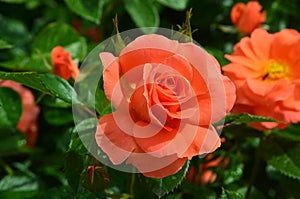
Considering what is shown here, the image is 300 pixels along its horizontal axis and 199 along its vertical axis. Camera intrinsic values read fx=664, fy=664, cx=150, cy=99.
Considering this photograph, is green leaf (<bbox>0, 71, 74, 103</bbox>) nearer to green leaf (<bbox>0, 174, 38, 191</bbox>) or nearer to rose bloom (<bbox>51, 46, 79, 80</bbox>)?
rose bloom (<bbox>51, 46, 79, 80</bbox>)

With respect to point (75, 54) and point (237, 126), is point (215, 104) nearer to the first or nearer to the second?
point (237, 126)

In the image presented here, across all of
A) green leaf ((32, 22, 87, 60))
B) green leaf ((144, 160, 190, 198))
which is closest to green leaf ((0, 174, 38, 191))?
green leaf ((32, 22, 87, 60))

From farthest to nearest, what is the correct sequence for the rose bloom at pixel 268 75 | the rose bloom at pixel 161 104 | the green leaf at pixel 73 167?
1. the rose bloom at pixel 268 75
2. the green leaf at pixel 73 167
3. the rose bloom at pixel 161 104

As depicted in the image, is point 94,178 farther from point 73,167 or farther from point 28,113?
point 28,113

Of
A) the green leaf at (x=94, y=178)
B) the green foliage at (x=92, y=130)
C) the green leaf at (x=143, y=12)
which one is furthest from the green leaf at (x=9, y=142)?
the green leaf at (x=143, y=12)

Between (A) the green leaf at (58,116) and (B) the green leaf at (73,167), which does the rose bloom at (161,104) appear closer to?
(B) the green leaf at (73,167)

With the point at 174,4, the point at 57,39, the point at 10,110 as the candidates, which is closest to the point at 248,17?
the point at 174,4

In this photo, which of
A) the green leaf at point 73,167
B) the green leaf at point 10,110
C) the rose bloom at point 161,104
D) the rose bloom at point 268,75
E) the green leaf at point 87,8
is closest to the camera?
the rose bloom at point 161,104
